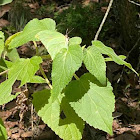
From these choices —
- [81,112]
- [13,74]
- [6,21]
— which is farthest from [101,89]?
[6,21]

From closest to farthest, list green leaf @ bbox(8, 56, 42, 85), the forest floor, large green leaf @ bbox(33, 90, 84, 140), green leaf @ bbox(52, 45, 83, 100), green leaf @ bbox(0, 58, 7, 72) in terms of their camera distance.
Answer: green leaf @ bbox(52, 45, 83, 100)
green leaf @ bbox(8, 56, 42, 85)
large green leaf @ bbox(33, 90, 84, 140)
green leaf @ bbox(0, 58, 7, 72)
the forest floor

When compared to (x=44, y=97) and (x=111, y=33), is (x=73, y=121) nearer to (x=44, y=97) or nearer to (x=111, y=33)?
(x=44, y=97)

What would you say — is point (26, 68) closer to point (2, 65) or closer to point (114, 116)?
point (2, 65)

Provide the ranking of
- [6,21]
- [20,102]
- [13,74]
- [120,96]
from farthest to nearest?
[6,21] → [120,96] → [20,102] → [13,74]

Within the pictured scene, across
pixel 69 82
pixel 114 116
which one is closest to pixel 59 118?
pixel 69 82

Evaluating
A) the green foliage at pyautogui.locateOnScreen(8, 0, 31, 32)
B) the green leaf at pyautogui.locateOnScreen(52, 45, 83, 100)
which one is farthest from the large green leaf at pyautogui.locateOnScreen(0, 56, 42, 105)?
the green foliage at pyautogui.locateOnScreen(8, 0, 31, 32)

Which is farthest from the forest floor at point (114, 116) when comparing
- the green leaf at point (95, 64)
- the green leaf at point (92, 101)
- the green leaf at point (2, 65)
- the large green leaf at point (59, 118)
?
the green leaf at point (95, 64)

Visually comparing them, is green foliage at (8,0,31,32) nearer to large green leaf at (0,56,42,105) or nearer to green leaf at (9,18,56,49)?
green leaf at (9,18,56,49)
